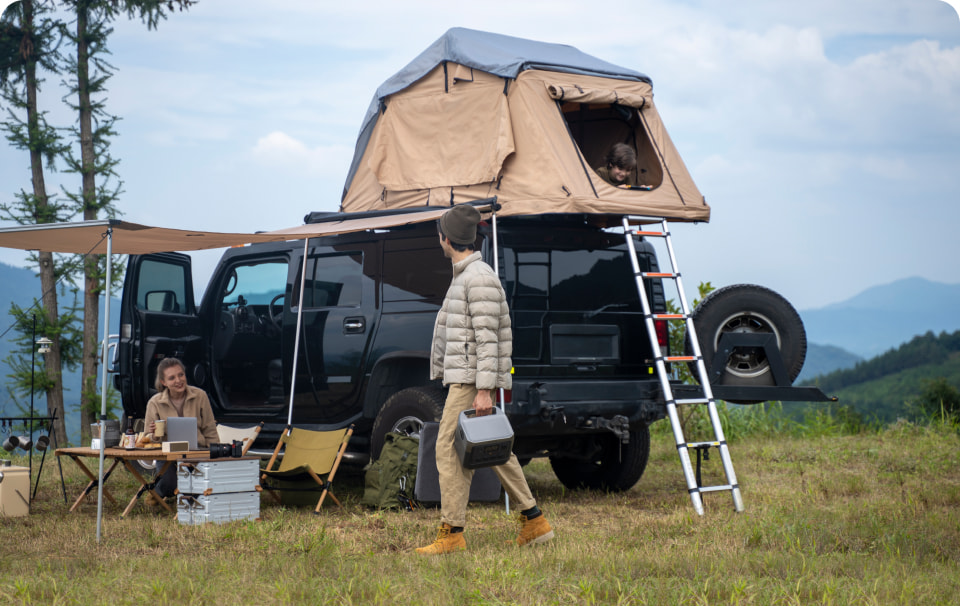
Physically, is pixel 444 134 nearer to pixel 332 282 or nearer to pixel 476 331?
pixel 332 282

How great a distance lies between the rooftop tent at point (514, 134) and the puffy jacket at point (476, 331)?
5.13 feet

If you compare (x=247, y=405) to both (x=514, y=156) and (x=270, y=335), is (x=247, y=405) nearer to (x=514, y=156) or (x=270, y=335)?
(x=270, y=335)

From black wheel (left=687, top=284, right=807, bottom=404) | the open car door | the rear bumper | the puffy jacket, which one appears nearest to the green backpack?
the rear bumper

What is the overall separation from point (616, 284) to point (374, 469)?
2173 millimetres

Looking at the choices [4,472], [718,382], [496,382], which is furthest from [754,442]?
[4,472]

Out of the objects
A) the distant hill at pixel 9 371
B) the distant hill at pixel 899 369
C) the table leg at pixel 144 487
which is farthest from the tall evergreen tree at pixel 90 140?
the distant hill at pixel 899 369

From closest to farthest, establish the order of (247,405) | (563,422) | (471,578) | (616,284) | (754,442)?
1. (471,578)
2. (563,422)
3. (616,284)
4. (247,405)
5. (754,442)

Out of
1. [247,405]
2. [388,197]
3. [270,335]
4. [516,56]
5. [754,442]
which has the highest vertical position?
[516,56]

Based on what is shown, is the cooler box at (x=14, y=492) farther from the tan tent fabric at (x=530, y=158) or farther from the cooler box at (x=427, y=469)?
the tan tent fabric at (x=530, y=158)

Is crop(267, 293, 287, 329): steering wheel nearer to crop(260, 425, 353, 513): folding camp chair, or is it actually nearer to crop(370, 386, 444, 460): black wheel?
crop(260, 425, 353, 513): folding camp chair

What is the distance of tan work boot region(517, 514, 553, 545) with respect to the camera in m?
5.34

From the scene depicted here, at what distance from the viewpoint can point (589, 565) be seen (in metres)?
4.72

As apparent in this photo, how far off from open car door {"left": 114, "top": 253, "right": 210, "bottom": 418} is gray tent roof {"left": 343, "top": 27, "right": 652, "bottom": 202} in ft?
7.36

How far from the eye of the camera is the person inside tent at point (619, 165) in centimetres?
771
